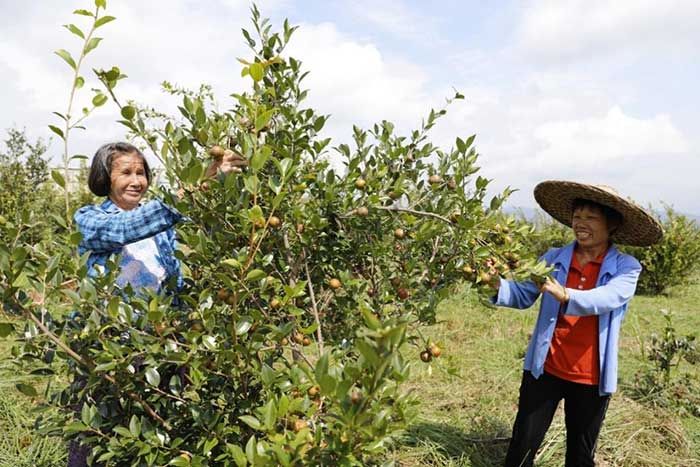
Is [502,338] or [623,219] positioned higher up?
[623,219]

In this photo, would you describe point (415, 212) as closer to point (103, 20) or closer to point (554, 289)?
point (554, 289)

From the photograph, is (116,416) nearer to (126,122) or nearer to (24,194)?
(126,122)

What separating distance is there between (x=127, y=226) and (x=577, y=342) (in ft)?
6.47

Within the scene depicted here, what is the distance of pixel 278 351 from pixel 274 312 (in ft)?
0.50

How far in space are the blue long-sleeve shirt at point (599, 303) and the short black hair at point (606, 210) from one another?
132 mm

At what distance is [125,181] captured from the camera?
6.80 feet

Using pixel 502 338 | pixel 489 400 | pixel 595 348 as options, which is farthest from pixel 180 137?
pixel 502 338

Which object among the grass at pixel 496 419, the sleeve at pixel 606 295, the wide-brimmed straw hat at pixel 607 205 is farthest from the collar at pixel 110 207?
the wide-brimmed straw hat at pixel 607 205

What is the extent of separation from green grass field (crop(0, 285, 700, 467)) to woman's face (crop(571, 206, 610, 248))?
84 cm

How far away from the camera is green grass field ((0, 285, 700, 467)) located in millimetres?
3104

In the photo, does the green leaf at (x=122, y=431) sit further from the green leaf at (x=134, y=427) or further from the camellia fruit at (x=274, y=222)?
the camellia fruit at (x=274, y=222)

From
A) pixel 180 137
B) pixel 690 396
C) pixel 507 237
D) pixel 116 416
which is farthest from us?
pixel 690 396

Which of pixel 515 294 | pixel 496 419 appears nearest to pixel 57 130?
pixel 515 294

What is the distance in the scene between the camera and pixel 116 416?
1639 mm
